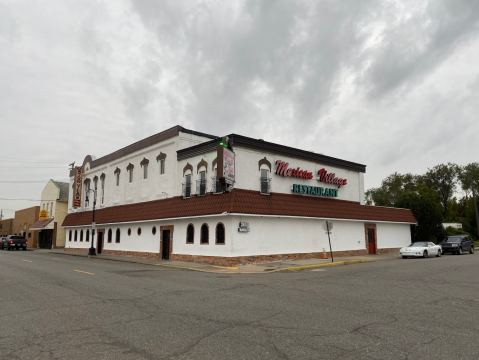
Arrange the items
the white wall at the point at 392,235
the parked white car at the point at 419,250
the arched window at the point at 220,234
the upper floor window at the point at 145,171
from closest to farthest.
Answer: the arched window at the point at 220,234
the parked white car at the point at 419,250
the upper floor window at the point at 145,171
the white wall at the point at 392,235

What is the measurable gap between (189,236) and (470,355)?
66.6 ft

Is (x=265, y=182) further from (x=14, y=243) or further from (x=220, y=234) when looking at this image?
(x=14, y=243)

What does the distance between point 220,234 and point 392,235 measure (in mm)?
19331

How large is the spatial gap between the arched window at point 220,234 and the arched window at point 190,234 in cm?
262

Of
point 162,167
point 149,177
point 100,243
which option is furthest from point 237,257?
point 100,243

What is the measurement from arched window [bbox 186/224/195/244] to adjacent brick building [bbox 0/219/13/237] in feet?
212

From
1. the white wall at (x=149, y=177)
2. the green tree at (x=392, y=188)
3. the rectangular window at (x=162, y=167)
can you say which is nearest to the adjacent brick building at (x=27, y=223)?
the white wall at (x=149, y=177)

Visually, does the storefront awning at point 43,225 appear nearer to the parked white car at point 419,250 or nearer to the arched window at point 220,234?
the arched window at point 220,234

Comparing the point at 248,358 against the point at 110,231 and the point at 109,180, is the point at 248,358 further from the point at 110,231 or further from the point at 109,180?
the point at 109,180

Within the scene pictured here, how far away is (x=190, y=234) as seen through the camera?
2431cm

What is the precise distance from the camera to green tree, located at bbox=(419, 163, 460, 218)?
7606cm

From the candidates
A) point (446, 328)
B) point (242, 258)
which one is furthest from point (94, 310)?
point (242, 258)

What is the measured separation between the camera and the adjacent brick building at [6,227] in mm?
73625

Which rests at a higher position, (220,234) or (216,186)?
(216,186)
